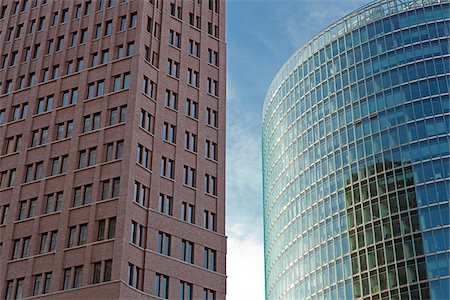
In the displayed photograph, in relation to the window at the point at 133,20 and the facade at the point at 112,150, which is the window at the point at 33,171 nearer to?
the facade at the point at 112,150

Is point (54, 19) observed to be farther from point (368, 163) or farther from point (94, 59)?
point (368, 163)

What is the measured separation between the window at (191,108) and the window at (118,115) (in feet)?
26.7

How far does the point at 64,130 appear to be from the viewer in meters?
74.8

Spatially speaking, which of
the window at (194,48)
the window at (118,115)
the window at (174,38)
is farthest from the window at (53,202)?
the window at (194,48)

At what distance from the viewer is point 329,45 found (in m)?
145

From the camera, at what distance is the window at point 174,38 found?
8281cm

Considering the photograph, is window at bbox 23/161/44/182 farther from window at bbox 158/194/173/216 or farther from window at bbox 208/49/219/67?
window at bbox 208/49/219/67

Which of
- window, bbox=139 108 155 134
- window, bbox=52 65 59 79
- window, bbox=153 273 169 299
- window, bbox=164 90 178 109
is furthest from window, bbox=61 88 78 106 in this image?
window, bbox=153 273 169 299

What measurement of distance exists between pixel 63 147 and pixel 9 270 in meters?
13.4

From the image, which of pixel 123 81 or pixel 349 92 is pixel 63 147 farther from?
pixel 349 92

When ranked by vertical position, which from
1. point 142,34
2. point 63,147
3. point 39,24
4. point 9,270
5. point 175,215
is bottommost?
point 9,270

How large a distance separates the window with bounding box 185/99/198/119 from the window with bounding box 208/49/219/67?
7.33 metres

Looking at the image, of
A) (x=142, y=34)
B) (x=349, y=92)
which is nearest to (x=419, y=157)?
(x=349, y=92)

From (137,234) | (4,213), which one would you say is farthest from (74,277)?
(4,213)
